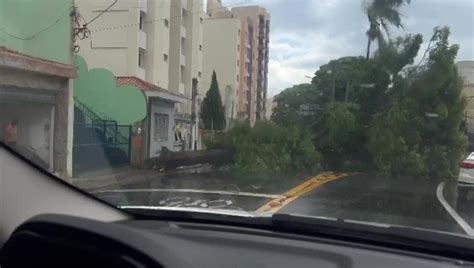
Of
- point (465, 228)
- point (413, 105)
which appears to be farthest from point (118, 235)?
point (413, 105)

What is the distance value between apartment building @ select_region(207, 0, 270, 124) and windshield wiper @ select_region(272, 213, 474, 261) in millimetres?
1213

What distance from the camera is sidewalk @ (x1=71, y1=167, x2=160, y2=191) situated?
3.39m

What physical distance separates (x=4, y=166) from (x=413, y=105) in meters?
2.19

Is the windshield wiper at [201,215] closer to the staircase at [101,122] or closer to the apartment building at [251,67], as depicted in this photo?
the staircase at [101,122]

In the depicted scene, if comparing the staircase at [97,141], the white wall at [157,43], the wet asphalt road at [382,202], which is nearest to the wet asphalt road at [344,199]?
the wet asphalt road at [382,202]

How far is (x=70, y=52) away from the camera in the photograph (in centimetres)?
382

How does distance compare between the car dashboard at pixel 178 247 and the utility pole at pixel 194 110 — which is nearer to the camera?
the car dashboard at pixel 178 247

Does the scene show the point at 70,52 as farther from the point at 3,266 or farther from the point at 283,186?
the point at 3,266

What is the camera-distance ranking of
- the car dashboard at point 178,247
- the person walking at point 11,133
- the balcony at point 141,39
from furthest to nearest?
→ the balcony at point 141,39
the person walking at point 11,133
the car dashboard at point 178,247

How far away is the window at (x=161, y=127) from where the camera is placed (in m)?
3.94

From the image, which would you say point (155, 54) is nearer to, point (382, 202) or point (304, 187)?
point (304, 187)

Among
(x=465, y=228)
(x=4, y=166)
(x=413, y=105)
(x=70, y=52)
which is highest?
(x=70, y=52)

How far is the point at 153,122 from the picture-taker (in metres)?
4.04

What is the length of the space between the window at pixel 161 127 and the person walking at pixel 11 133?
95 cm
